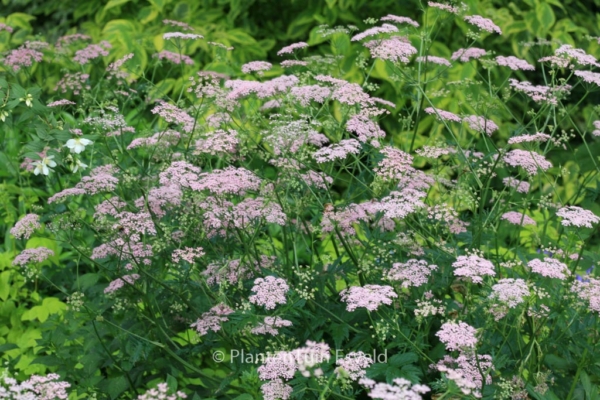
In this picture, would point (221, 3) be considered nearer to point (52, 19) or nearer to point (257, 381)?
point (52, 19)

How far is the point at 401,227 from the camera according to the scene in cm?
276

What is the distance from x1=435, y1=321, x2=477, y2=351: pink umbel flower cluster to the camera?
1.92 m

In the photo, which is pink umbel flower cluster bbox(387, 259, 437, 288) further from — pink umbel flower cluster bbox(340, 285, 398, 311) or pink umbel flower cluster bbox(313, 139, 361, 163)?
pink umbel flower cluster bbox(313, 139, 361, 163)

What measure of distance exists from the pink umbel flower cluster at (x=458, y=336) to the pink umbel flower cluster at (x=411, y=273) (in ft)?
1.00

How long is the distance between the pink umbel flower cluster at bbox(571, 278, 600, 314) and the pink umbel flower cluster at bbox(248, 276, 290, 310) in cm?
85

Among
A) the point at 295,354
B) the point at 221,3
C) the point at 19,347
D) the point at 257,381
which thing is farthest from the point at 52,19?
the point at 295,354

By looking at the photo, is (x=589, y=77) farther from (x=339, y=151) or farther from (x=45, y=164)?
(x=45, y=164)

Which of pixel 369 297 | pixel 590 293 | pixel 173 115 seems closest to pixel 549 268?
pixel 590 293

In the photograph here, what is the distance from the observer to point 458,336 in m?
1.94

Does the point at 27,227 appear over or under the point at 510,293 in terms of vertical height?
under

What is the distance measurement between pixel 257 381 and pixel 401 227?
0.78 m

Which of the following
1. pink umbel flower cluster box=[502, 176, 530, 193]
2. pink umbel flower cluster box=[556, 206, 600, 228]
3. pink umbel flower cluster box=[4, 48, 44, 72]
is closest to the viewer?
pink umbel flower cluster box=[556, 206, 600, 228]

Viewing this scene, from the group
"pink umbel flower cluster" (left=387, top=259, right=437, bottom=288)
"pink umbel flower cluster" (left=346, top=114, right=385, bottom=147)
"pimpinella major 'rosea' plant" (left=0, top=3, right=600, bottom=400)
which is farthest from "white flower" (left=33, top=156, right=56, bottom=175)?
"pink umbel flower cluster" (left=387, top=259, right=437, bottom=288)

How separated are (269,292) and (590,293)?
925mm
